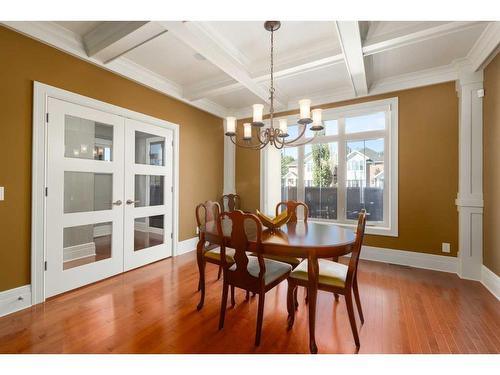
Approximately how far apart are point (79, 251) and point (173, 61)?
100 inches

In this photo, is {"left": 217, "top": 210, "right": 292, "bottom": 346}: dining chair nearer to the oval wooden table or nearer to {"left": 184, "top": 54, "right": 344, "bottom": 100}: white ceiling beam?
the oval wooden table

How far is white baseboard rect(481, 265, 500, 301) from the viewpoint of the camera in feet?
7.77

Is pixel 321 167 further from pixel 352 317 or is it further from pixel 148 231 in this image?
pixel 148 231

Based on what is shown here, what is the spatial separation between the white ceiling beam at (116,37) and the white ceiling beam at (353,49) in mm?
1620

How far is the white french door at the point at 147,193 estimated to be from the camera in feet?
10.2

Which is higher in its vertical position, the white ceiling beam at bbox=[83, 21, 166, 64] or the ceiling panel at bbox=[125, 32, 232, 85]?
the ceiling panel at bbox=[125, 32, 232, 85]

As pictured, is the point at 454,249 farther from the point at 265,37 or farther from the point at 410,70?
the point at 265,37

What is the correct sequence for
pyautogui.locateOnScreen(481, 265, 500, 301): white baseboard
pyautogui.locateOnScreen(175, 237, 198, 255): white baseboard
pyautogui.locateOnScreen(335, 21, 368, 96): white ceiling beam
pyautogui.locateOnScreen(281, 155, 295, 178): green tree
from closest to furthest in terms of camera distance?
1. pyautogui.locateOnScreen(335, 21, 368, 96): white ceiling beam
2. pyautogui.locateOnScreen(481, 265, 500, 301): white baseboard
3. pyautogui.locateOnScreen(175, 237, 198, 255): white baseboard
4. pyautogui.locateOnScreen(281, 155, 295, 178): green tree

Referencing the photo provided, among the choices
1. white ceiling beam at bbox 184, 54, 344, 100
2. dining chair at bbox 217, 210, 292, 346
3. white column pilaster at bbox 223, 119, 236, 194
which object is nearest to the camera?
dining chair at bbox 217, 210, 292, 346

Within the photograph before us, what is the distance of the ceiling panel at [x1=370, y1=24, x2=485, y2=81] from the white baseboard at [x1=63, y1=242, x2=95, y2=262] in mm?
4089

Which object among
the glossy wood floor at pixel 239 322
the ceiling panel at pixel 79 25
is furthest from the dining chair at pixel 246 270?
the ceiling panel at pixel 79 25

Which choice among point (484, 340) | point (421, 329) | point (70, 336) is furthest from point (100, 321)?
point (484, 340)

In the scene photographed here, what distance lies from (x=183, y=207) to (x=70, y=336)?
7.70 ft

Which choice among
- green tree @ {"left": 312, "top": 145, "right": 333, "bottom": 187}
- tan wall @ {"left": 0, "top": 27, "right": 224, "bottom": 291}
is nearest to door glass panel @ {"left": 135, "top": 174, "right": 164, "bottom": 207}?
tan wall @ {"left": 0, "top": 27, "right": 224, "bottom": 291}
